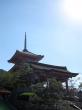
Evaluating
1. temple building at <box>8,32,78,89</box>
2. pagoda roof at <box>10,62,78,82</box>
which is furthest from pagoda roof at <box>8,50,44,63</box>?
pagoda roof at <box>10,62,78,82</box>

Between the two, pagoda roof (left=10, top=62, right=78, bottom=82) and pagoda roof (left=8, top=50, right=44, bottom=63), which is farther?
pagoda roof (left=8, top=50, right=44, bottom=63)

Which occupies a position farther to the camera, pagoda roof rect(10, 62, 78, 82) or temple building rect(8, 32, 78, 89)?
pagoda roof rect(10, 62, 78, 82)

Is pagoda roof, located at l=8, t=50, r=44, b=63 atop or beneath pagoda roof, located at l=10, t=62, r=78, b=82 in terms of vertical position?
atop

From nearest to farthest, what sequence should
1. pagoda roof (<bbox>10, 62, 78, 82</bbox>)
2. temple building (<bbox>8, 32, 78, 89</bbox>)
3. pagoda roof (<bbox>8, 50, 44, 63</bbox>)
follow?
temple building (<bbox>8, 32, 78, 89</bbox>) → pagoda roof (<bbox>10, 62, 78, 82</bbox>) → pagoda roof (<bbox>8, 50, 44, 63</bbox>)

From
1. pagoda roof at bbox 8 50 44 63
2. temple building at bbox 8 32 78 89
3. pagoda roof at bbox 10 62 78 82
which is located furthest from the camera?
pagoda roof at bbox 8 50 44 63

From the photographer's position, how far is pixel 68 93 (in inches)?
1369

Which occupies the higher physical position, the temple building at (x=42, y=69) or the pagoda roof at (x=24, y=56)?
the pagoda roof at (x=24, y=56)

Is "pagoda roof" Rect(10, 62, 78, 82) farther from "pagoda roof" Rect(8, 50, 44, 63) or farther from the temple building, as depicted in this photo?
"pagoda roof" Rect(8, 50, 44, 63)

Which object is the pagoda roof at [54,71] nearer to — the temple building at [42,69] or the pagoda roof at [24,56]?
the temple building at [42,69]

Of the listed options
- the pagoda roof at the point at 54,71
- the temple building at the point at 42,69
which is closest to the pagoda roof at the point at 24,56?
the temple building at the point at 42,69

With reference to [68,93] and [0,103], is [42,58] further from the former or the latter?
[0,103]

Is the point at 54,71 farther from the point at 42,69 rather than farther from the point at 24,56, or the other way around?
the point at 24,56

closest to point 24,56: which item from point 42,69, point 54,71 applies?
point 54,71

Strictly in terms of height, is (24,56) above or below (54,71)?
above
